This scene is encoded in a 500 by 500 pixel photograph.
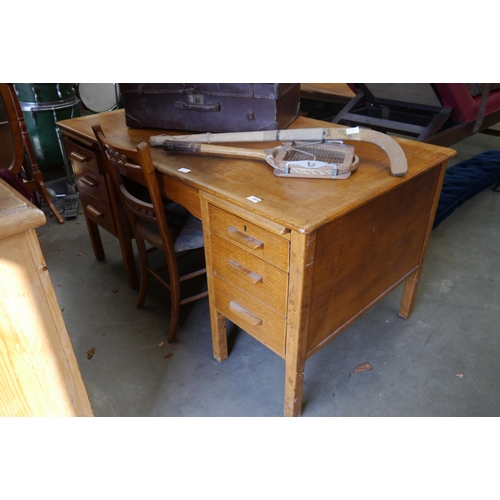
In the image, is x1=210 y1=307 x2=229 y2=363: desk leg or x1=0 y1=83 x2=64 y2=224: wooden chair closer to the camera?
x1=210 y1=307 x2=229 y2=363: desk leg

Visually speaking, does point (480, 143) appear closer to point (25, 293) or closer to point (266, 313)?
point (266, 313)

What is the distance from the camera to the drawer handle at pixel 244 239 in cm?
138

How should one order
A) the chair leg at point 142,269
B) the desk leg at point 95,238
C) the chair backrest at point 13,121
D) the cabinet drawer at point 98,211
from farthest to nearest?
the chair backrest at point 13,121
the desk leg at point 95,238
the cabinet drawer at point 98,211
the chair leg at point 142,269

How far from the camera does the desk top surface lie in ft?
4.19

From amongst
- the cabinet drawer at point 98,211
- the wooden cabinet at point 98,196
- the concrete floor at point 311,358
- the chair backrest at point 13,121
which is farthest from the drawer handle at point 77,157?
the chair backrest at point 13,121

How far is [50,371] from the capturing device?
106 cm

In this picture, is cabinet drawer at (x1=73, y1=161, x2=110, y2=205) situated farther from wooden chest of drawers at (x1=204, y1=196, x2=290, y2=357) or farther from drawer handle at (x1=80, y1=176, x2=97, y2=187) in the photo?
wooden chest of drawers at (x1=204, y1=196, x2=290, y2=357)

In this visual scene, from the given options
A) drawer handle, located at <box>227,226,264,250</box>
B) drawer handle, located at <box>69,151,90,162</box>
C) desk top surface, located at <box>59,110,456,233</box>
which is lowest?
drawer handle, located at <box>227,226,264,250</box>

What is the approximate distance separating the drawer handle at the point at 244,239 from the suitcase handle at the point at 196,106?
2.26 feet

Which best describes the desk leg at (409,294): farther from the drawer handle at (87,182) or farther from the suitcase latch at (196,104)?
the drawer handle at (87,182)

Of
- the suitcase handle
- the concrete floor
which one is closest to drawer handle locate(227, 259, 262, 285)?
the concrete floor

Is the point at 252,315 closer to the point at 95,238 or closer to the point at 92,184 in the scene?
the point at 92,184

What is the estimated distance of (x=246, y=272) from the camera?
1.50m

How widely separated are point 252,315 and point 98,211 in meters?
1.18
